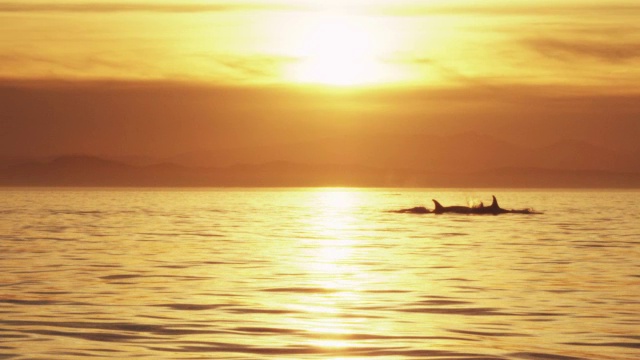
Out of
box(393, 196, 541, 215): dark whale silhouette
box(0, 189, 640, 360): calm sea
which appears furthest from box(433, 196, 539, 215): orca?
box(0, 189, 640, 360): calm sea

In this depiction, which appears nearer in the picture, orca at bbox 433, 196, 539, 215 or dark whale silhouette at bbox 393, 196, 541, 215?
orca at bbox 433, 196, 539, 215

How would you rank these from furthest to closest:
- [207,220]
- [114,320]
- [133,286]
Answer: [207,220] → [133,286] → [114,320]

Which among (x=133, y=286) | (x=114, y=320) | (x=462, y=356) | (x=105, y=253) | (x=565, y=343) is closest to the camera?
(x=462, y=356)

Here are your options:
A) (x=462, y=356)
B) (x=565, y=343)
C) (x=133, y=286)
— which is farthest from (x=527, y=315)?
(x=133, y=286)

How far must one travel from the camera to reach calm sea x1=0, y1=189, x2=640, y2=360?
2020cm

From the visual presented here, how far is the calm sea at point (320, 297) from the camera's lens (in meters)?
20.2

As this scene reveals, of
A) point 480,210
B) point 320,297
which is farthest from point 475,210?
point 320,297

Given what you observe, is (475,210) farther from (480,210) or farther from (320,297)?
(320,297)

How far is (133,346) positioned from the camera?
20078 millimetres

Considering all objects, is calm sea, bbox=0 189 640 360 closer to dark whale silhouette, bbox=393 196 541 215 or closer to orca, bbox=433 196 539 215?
orca, bbox=433 196 539 215

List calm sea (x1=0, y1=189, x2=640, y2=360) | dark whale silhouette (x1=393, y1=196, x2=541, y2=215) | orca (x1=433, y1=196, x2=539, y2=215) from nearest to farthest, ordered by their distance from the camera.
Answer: calm sea (x1=0, y1=189, x2=640, y2=360) → orca (x1=433, y1=196, x2=539, y2=215) → dark whale silhouette (x1=393, y1=196, x2=541, y2=215)

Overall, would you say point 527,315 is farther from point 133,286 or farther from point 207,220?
point 207,220

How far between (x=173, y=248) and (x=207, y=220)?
2728 centimetres

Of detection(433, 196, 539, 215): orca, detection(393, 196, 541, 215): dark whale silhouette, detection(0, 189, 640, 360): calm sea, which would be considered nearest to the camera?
detection(0, 189, 640, 360): calm sea
